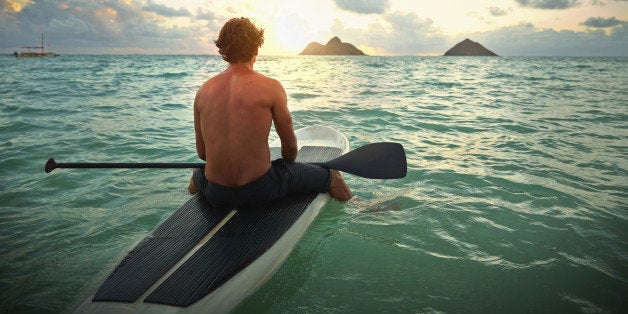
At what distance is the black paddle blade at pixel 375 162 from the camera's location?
3.95 metres

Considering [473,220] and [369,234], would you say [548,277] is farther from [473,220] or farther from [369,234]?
[369,234]

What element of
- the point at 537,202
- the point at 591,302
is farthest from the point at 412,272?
the point at 537,202

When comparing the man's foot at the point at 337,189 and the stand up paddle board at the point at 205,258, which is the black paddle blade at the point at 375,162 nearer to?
the man's foot at the point at 337,189

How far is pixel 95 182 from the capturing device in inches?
208

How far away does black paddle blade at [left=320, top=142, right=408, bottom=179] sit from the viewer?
395 cm

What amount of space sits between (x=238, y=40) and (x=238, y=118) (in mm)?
639

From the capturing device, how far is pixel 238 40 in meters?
2.84

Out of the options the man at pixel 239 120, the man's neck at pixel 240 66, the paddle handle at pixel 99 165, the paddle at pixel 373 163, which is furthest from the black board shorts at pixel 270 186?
the man's neck at pixel 240 66

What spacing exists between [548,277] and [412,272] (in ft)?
3.77

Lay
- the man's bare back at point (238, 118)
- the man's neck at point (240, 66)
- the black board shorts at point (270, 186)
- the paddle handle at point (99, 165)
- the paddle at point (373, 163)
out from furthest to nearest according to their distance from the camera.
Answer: the paddle at point (373, 163), the paddle handle at point (99, 165), the black board shorts at point (270, 186), the man's neck at point (240, 66), the man's bare back at point (238, 118)

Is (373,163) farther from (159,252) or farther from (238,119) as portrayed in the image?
(159,252)

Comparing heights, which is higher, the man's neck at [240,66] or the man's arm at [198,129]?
the man's neck at [240,66]

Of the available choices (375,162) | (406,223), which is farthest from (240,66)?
(406,223)

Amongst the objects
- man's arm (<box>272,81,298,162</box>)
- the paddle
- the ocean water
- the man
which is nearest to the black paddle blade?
the paddle
